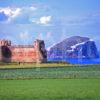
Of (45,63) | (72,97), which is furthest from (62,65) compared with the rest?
(72,97)

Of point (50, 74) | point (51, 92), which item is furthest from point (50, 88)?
point (50, 74)

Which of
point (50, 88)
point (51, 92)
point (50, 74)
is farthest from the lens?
point (50, 74)

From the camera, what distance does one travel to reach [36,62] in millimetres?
100688

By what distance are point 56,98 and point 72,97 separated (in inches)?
39.0

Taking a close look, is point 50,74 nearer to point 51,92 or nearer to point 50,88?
point 50,88

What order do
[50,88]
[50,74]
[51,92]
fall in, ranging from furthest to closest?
[50,74], [50,88], [51,92]

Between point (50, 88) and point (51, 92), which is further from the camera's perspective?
point (50, 88)

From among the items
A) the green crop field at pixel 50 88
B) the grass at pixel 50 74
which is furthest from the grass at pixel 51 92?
the grass at pixel 50 74

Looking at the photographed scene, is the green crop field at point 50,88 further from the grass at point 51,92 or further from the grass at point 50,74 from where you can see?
the grass at point 50,74

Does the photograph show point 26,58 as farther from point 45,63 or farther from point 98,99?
point 98,99

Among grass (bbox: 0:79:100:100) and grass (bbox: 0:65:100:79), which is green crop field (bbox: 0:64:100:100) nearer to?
grass (bbox: 0:79:100:100)

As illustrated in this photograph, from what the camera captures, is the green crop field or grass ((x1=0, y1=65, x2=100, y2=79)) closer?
the green crop field

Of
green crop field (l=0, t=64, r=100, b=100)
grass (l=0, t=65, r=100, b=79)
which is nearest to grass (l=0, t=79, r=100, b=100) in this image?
green crop field (l=0, t=64, r=100, b=100)

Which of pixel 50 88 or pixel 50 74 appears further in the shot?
pixel 50 74
